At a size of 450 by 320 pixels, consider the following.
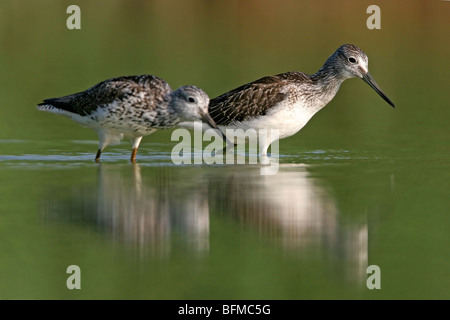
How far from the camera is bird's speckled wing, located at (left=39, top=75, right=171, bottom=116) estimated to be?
52.2 ft

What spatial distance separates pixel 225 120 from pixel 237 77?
962cm

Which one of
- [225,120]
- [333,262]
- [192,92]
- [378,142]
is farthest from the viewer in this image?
[378,142]

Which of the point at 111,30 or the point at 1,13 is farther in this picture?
the point at 1,13

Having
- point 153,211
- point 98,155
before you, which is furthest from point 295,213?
point 98,155

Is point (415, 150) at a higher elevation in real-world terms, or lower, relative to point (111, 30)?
lower

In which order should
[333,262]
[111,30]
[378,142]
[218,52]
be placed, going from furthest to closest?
[111,30] → [218,52] → [378,142] → [333,262]

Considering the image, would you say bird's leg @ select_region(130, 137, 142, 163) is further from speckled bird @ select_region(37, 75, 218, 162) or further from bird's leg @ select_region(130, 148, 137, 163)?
speckled bird @ select_region(37, 75, 218, 162)

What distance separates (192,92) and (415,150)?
486 cm

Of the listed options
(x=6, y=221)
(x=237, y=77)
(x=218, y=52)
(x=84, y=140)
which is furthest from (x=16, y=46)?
(x=6, y=221)

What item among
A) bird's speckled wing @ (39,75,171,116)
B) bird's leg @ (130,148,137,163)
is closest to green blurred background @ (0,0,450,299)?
bird's leg @ (130,148,137,163)

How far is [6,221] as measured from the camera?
476 inches

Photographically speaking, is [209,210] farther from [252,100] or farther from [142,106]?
[252,100]
